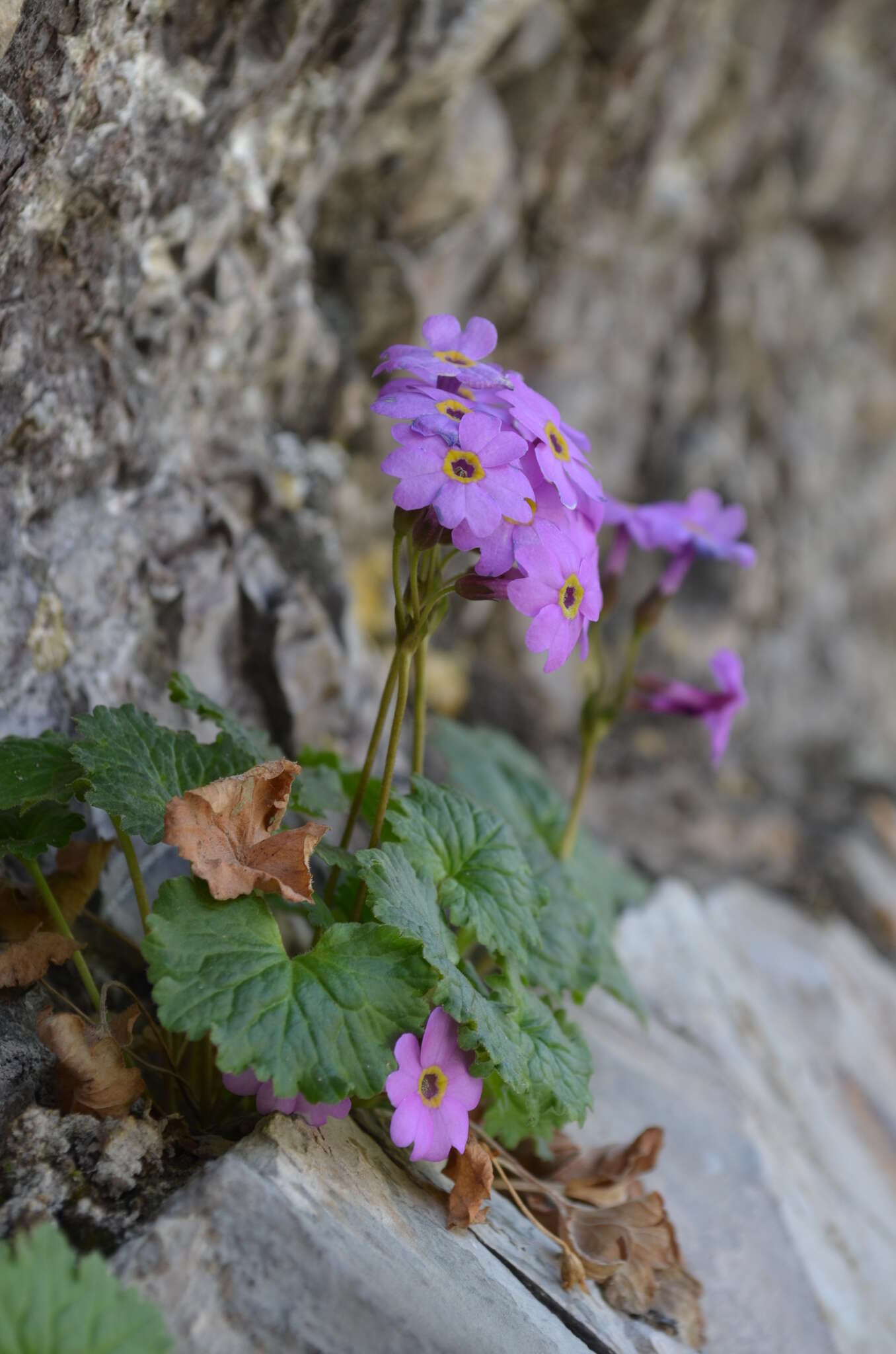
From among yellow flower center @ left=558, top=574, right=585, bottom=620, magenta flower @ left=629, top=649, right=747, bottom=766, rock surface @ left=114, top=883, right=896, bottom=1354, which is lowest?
rock surface @ left=114, top=883, right=896, bottom=1354

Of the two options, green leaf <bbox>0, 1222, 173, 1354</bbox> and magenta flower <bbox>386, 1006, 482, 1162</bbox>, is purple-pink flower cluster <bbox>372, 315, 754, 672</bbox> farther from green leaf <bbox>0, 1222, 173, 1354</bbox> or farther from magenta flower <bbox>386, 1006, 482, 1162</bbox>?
green leaf <bbox>0, 1222, 173, 1354</bbox>

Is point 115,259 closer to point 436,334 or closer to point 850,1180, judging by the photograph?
point 436,334

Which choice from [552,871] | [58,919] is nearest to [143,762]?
[58,919]

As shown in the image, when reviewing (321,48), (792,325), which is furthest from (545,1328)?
(792,325)

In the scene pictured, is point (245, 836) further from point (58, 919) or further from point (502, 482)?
point (502, 482)

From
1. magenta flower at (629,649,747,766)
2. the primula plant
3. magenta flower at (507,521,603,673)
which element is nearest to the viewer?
the primula plant

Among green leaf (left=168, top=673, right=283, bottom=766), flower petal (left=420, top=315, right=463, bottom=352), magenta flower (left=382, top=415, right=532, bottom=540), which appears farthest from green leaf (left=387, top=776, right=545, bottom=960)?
flower petal (left=420, top=315, right=463, bottom=352)

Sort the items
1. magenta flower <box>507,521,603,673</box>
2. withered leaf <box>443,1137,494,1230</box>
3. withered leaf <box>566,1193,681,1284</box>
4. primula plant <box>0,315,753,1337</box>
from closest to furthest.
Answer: primula plant <box>0,315,753,1337</box> < magenta flower <box>507,521,603,673</box> < withered leaf <box>443,1137,494,1230</box> < withered leaf <box>566,1193,681,1284</box>

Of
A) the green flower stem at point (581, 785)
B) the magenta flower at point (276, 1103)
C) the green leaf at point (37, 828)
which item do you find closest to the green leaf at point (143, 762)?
the green leaf at point (37, 828)
